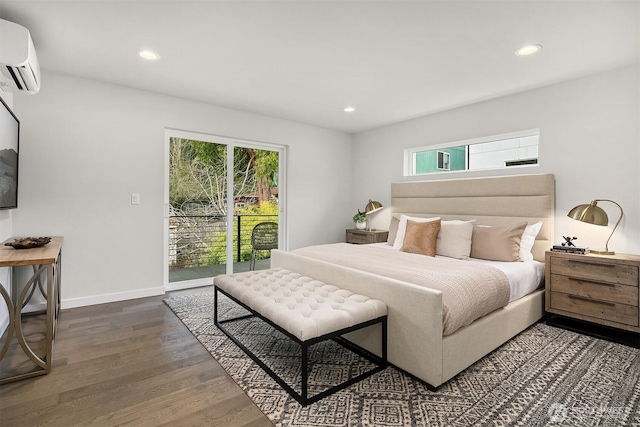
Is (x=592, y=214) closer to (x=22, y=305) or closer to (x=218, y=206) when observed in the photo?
(x=218, y=206)

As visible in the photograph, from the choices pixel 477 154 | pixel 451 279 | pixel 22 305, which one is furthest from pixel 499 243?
pixel 22 305

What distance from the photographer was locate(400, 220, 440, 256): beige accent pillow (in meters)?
3.46

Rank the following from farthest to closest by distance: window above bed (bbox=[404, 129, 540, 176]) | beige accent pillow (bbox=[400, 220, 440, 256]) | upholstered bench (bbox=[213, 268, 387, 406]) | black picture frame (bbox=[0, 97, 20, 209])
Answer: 1. window above bed (bbox=[404, 129, 540, 176])
2. beige accent pillow (bbox=[400, 220, 440, 256])
3. black picture frame (bbox=[0, 97, 20, 209])
4. upholstered bench (bbox=[213, 268, 387, 406])

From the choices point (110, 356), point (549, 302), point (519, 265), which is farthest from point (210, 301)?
point (549, 302)

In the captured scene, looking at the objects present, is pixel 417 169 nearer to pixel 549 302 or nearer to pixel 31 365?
pixel 549 302

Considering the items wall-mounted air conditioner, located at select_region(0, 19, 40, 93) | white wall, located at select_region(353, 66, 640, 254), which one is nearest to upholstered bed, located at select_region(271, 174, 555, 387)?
white wall, located at select_region(353, 66, 640, 254)

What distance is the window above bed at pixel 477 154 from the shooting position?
3.68 metres

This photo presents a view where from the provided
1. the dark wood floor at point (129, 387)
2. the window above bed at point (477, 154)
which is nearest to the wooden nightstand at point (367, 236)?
the window above bed at point (477, 154)

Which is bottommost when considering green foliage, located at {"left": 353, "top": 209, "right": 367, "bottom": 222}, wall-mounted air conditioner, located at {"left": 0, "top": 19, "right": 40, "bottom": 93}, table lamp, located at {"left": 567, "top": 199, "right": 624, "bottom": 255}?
green foliage, located at {"left": 353, "top": 209, "right": 367, "bottom": 222}

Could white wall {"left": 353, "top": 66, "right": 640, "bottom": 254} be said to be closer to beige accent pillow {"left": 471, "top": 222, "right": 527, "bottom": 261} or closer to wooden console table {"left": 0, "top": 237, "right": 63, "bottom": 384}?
beige accent pillow {"left": 471, "top": 222, "right": 527, "bottom": 261}

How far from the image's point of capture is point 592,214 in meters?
2.86

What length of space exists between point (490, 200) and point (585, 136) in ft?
3.43

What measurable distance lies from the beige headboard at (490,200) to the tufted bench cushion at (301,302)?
7.40ft

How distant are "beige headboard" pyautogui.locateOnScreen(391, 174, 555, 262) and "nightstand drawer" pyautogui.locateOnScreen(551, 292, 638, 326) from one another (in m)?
0.58
